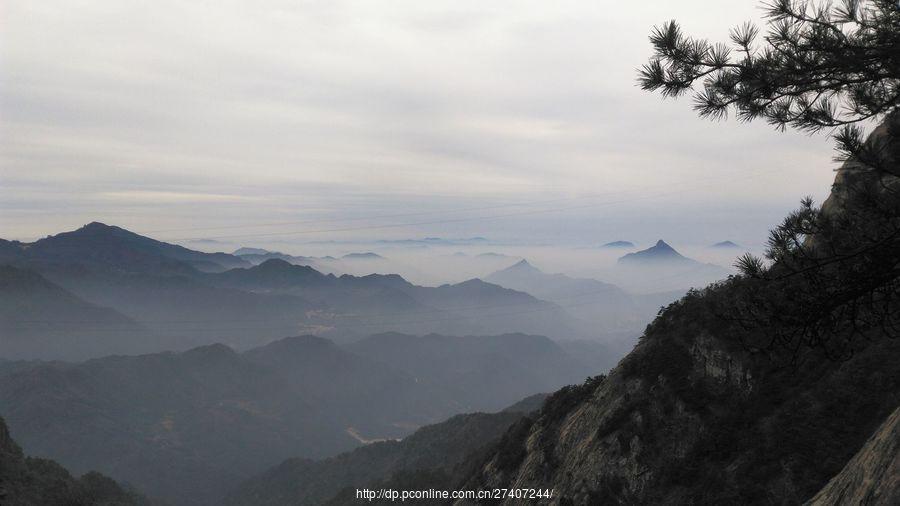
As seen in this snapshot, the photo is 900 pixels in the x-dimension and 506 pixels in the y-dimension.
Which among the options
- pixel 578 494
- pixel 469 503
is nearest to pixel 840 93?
pixel 578 494

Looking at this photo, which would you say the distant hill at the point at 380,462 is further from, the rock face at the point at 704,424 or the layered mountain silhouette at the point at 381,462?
the rock face at the point at 704,424

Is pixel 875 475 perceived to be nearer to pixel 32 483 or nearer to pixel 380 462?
pixel 32 483

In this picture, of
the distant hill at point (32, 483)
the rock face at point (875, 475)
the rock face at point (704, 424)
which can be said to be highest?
the rock face at point (875, 475)

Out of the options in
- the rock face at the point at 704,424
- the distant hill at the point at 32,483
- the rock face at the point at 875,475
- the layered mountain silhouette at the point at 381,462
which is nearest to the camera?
the rock face at the point at 875,475

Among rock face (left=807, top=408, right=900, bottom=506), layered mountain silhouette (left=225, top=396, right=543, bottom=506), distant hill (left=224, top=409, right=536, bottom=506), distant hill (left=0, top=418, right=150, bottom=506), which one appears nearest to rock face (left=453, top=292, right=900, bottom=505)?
rock face (left=807, top=408, right=900, bottom=506)

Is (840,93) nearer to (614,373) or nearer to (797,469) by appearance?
(797,469)

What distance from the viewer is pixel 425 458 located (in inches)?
5541

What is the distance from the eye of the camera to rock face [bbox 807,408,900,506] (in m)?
9.55

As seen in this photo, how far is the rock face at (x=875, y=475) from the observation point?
955cm

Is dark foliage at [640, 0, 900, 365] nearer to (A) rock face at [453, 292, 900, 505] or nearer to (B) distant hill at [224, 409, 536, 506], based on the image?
(A) rock face at [453, 292, 900, 505]

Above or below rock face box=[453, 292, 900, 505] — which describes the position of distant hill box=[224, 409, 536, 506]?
below

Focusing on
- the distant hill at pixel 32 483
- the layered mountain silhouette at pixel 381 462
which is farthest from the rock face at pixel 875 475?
the layered mountain silhouette at pixel 381 462

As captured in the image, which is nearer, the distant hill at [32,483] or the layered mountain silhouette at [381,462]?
the distant hill at [32,483]

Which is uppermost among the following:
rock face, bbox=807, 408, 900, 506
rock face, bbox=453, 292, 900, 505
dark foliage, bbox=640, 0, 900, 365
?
dark foliage, bbox=640, 0, 900, 365
